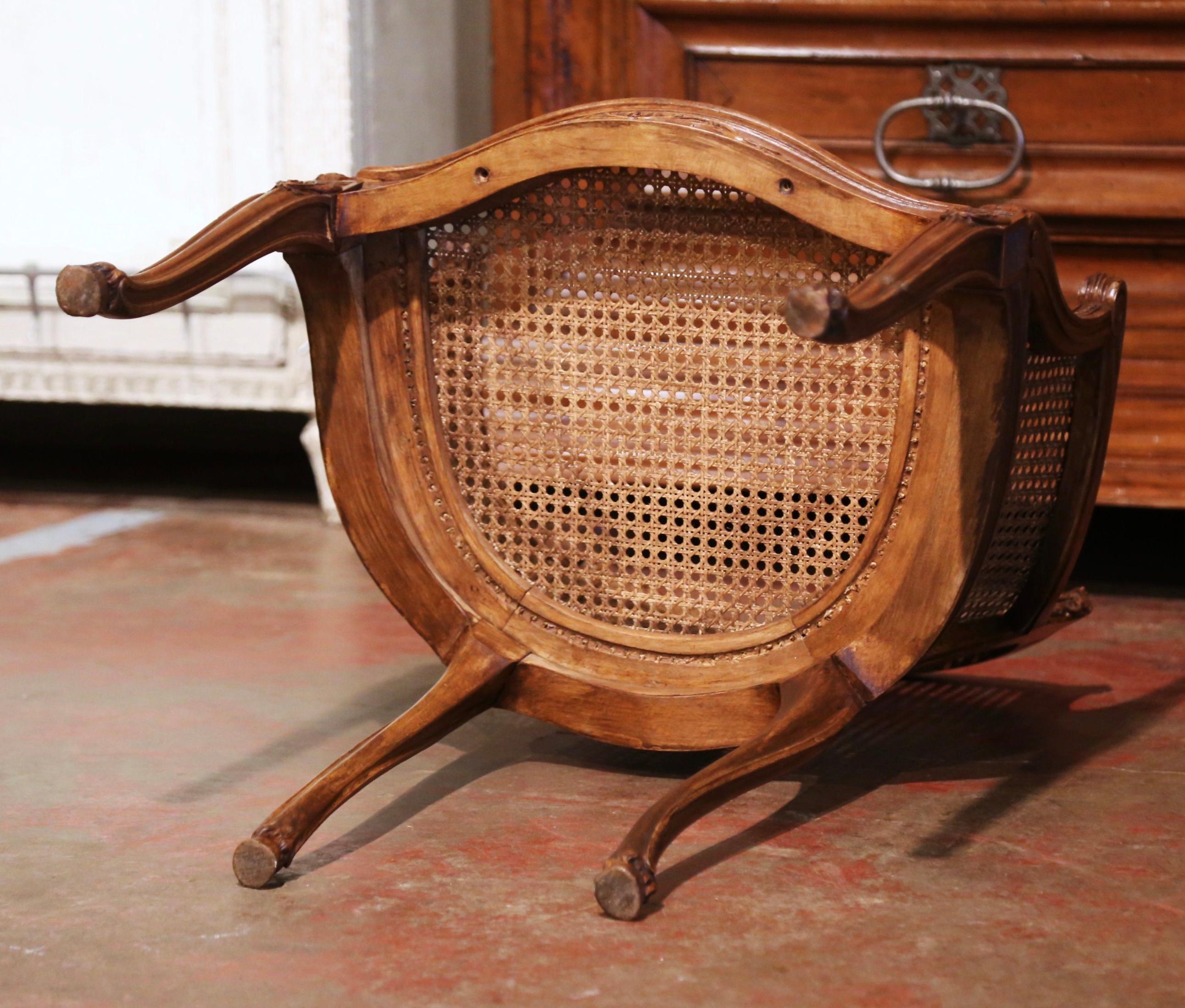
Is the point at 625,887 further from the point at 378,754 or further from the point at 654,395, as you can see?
the point at 654,395

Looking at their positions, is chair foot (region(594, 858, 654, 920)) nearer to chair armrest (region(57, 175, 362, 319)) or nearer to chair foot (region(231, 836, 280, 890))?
chair foot (region(231, 836, 280, 890))

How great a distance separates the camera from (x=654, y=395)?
4.54 ft

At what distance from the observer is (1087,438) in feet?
4.79

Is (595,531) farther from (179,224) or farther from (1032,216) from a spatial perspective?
Answer: (179,224)

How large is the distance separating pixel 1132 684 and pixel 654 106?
102cm

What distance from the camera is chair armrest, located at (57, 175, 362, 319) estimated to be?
3.93 feet

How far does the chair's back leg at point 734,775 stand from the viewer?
1.14 meters

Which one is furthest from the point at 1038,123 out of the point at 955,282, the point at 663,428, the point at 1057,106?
the point at 955,282

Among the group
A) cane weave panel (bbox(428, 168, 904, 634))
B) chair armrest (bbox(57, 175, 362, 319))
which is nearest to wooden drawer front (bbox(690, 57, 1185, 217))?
cane weave panel (bbox(428, 168, 904, 634))

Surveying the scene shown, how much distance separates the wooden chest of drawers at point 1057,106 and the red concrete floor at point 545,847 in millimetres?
527

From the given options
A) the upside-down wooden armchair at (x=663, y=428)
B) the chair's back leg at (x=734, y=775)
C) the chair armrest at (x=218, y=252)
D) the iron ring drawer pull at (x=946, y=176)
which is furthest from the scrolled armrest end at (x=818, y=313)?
the iron ring drawer pull at (x=946, y=176)

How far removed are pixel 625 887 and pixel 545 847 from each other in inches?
7.3

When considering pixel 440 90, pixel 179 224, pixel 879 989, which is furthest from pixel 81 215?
pixel 879 989

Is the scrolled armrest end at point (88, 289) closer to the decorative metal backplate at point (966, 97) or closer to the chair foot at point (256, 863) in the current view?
the chair foot at point (256, 863)
